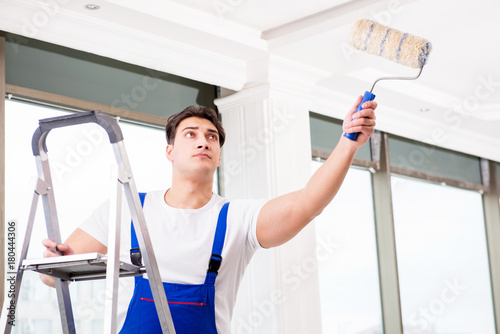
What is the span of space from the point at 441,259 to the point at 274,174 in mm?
2784

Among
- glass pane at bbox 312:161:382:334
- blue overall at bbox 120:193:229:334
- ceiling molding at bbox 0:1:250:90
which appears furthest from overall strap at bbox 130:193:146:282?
glass pane at bbox 312:161:382:334

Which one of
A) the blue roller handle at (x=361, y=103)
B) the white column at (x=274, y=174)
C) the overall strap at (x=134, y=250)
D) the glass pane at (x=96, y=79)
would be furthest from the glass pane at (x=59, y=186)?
the blue roller handle at (x=361, y=103)

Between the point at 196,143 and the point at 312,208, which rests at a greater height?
the point at 196,143

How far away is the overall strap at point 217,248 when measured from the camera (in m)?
1.86

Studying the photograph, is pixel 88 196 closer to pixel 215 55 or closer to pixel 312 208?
pixel 215 55

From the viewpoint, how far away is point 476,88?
18.5 feet

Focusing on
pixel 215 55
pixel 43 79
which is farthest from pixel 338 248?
pixel 43 79

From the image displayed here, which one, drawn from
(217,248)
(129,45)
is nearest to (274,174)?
(129,45)

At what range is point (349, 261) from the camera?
5.54 meters

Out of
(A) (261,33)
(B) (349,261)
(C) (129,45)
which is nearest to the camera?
(C) (129,45)

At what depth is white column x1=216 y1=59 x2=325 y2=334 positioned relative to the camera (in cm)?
433

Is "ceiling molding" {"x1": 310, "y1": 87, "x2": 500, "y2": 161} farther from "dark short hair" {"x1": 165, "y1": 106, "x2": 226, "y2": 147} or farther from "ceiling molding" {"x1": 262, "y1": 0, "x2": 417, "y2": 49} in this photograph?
"dark short hair" {"x1": 165, "y1": 106, "x2": 226, "y2": 147}

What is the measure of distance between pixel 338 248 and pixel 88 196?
7.65 ft

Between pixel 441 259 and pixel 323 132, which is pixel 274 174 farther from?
pixel 441 259
